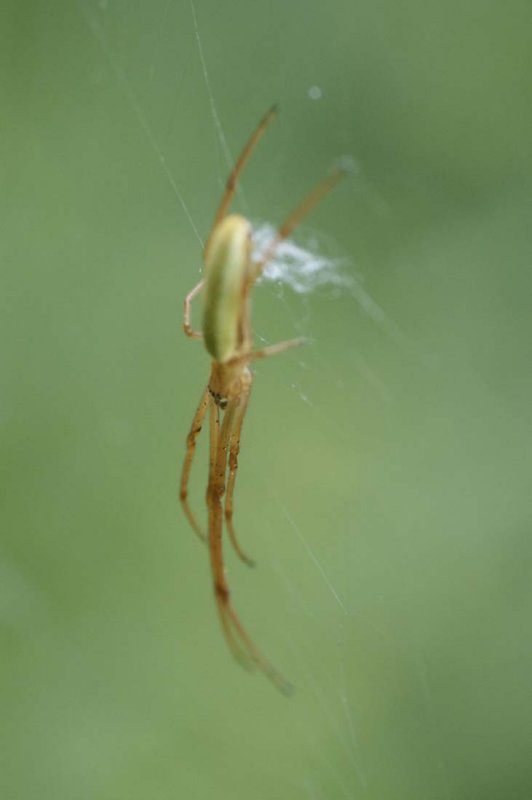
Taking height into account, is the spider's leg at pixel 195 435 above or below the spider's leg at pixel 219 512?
above

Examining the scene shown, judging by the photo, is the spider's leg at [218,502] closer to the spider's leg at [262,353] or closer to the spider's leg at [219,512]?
the spider's leg at [219,512]

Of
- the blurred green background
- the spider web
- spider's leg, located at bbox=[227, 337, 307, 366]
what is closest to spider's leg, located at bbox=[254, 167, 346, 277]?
spider's leg, located at bbox=[227, 337, 307, 366]

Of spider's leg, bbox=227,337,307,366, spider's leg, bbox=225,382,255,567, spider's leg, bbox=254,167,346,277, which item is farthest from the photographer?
spider's leg, bbox=225,382,255,567

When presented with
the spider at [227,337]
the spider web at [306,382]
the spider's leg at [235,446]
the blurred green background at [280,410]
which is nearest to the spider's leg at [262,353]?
the spider at [227,337]

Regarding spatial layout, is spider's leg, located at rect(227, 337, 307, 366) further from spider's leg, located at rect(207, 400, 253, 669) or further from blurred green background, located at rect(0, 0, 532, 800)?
blurred green background, located at rect(0, 0, 532, 800)

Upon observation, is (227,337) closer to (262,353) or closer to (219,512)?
(262,353)

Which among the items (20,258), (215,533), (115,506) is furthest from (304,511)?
(20,258)
